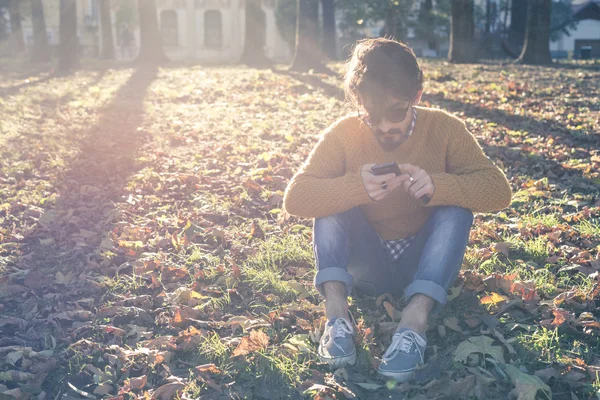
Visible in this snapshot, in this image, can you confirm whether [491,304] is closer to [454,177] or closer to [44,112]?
[454,177]

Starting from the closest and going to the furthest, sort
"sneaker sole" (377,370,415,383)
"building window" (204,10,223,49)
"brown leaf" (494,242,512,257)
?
"sneaker sole" (377,370,415,383), "brown leaf" (494,242,512,257), "building window" (204,10,223,49)

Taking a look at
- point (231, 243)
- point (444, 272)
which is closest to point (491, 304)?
point (444, 272)

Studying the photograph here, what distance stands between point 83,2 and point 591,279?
45246 mm

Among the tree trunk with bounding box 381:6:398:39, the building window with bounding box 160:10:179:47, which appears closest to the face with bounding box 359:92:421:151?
the tree trunk with bounding box 381:6:398:39

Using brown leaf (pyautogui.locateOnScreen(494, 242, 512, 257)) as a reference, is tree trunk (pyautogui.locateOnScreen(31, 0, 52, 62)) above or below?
above

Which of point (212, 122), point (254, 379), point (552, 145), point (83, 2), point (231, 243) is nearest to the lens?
point (254, 379)

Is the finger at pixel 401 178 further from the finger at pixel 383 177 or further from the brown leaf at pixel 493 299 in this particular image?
the brown leaf at pixel 493 299

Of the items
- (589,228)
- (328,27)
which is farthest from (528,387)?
(328,27)

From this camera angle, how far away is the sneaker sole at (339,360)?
314cm

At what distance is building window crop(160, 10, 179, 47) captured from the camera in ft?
145

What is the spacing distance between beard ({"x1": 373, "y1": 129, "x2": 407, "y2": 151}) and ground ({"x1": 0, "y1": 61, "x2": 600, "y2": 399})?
915mm

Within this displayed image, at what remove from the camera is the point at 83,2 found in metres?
43.8

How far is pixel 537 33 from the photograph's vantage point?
1589 cm

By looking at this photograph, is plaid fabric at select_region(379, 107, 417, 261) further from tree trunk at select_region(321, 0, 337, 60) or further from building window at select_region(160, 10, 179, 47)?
building window at select_region(160, 10, 179, 47)
